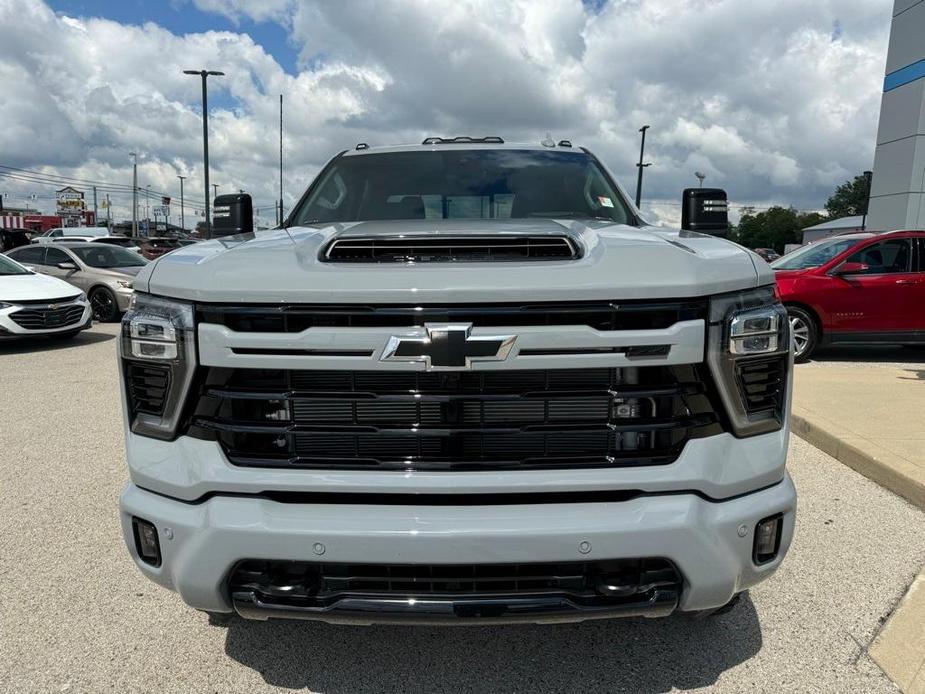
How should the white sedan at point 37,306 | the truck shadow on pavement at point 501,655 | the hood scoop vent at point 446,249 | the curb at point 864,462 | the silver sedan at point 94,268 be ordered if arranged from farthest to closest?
the silver sedan at point 94,268
the white sedan at point 37,306
the curb at point 864,462
the truck shadow on pavement at point 501,655
the hood scoop vent at point 446,249

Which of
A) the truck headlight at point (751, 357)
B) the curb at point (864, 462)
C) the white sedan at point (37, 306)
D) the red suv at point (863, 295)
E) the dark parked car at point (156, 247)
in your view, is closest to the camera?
the truck headlight at point (751, 357)

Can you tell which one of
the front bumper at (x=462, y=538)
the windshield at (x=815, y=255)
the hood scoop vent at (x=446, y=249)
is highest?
the windshield at (x=815, y=255)

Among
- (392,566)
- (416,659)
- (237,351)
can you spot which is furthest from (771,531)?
(237,351)

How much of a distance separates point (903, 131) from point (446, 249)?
2281cm

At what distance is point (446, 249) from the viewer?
2.26m

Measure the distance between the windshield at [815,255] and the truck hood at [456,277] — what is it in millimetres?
7708

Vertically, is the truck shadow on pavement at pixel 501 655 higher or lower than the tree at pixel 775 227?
lower

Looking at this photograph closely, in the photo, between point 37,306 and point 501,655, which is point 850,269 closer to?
point 501,655

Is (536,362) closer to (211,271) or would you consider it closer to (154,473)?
(211,271)

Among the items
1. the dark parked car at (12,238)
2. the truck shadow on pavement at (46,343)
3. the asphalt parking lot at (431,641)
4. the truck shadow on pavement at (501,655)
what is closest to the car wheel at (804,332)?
the asphalt parking lot at (431,641)

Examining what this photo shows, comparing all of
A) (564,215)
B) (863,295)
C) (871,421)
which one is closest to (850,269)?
(863,295)

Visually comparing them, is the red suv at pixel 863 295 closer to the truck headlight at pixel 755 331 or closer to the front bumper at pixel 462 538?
the truck headlight at pixel 755 331

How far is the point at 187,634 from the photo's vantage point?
8.78 ft

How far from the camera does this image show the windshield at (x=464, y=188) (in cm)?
344
